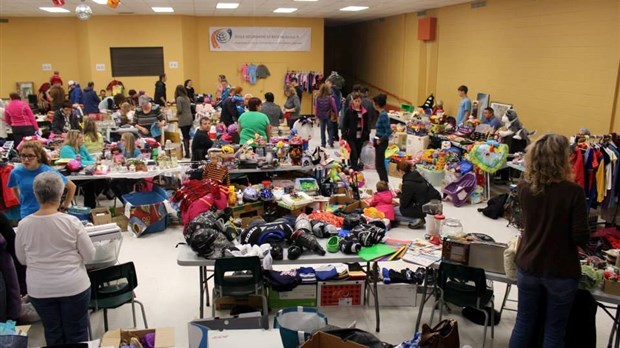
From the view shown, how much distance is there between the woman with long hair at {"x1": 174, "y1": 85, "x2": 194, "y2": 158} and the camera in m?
9.41

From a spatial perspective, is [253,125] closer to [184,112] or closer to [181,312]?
[184,112]

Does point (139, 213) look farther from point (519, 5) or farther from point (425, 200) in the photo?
point (519, 5)

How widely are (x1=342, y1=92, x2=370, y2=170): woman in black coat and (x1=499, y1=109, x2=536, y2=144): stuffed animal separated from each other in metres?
2.17

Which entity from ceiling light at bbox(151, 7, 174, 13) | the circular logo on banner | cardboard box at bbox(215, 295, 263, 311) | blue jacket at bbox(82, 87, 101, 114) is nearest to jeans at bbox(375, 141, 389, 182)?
cardboard box at bbox(215, 295, 263, 311)

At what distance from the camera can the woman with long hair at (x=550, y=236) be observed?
3020mm

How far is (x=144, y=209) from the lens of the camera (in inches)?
247

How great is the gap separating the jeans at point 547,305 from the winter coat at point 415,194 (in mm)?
3077

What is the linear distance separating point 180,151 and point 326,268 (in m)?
5.45

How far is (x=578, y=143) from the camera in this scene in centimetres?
629

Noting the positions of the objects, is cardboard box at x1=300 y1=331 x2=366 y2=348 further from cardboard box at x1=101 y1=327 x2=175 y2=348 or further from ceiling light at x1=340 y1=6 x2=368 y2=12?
ceiling light at x1=340 y1=6 x2=368 y2=12

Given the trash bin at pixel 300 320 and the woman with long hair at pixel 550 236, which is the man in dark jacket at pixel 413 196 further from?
the trash bin at pixel 300 320

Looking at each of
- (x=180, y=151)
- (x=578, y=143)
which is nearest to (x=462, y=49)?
(x=578, y=143)

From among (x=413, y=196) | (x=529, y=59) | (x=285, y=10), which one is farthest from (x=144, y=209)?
(x=285, y=10)

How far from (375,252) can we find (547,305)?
4.23 feet
